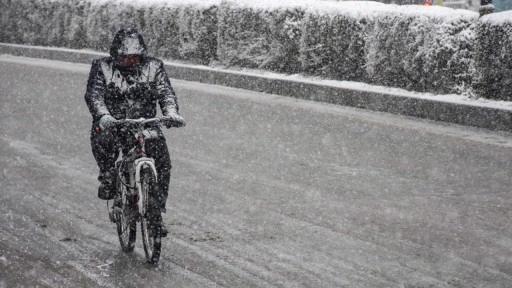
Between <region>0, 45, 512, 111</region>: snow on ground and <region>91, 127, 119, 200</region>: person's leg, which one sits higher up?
<region>91, 127, 119, 200</region>: person's leg

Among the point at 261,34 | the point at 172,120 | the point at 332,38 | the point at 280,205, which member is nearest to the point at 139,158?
the point at 172,120

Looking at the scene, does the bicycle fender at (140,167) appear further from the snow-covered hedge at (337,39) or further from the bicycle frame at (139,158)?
the snow-covered hedge at (337,39)

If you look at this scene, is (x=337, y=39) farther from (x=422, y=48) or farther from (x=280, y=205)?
(x=280, y=205)

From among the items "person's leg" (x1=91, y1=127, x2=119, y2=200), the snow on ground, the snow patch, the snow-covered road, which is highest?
the snow patch

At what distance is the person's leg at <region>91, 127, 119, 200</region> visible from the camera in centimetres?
650

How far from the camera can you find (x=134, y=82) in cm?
645


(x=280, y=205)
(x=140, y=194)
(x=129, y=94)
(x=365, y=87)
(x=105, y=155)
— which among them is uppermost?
(x=129, y=94)

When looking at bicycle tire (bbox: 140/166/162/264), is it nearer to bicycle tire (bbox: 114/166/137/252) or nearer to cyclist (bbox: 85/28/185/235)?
cyclist (bbox: 85/28/185/235)

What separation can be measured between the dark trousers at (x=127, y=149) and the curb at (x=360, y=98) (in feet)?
25.2

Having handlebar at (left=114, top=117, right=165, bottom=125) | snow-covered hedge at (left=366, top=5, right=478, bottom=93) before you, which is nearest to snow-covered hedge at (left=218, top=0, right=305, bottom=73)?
snow-covered hedge at (left=366, top=5, right=478, bottom=93)

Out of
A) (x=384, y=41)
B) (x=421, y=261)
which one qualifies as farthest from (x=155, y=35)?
(x=421, y=261)

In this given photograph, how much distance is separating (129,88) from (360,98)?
914 centimetres

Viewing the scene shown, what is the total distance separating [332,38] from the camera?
16781 millimetres

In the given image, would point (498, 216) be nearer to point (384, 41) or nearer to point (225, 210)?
point (225, 210)
